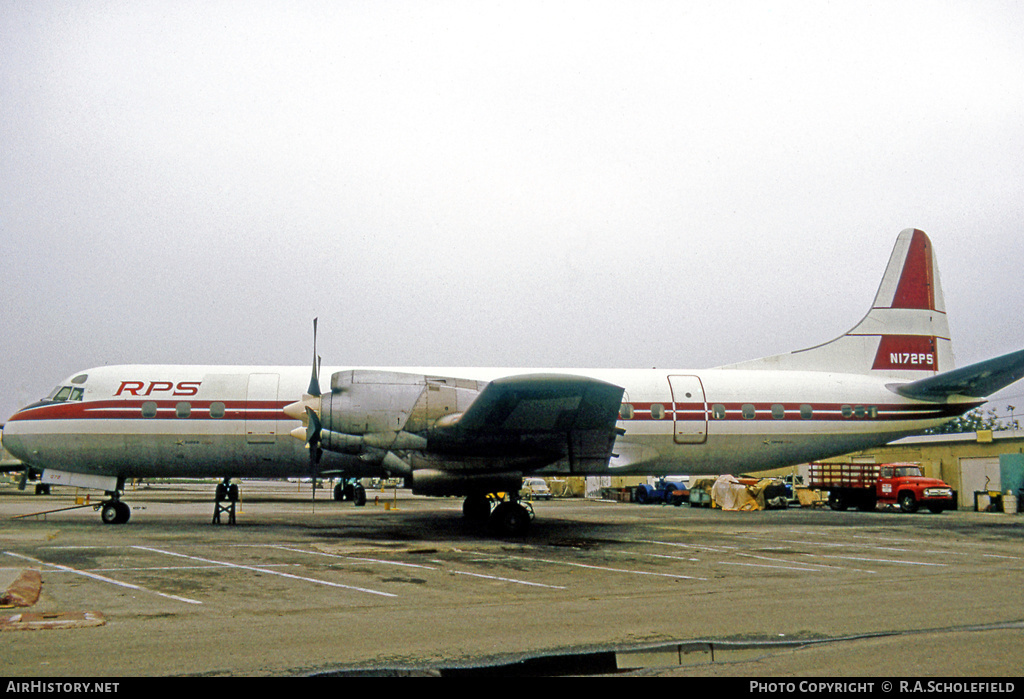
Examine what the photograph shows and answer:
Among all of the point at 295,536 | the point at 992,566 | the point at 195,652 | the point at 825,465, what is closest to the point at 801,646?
the point at 195,652

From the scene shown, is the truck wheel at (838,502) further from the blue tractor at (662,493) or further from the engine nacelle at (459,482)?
the engine nacelle at (459,482)

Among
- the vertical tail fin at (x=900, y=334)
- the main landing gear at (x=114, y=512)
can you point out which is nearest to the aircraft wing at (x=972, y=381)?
the vertical tail fin at (x=900, y=334)

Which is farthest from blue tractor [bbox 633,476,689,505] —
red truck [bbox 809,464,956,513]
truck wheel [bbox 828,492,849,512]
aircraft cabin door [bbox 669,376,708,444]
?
aircraft cabin door [bbox 669,376,708,444]

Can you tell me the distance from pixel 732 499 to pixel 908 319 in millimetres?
10759

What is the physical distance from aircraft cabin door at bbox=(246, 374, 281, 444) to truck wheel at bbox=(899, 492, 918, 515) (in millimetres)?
21009

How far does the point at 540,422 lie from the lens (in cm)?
1378

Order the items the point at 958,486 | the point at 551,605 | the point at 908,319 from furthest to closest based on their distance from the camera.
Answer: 1. the point at 958,486
2. the point at 908,319
3. the point at 551,605

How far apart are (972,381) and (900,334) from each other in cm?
232

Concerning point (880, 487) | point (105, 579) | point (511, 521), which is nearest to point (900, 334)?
point (880, 487)

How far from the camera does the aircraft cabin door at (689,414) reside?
1694 cm

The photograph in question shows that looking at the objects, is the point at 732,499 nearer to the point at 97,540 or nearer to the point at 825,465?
the point at 825,465

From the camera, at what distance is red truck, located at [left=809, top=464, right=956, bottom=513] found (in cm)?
2508

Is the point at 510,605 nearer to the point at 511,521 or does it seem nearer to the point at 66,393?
the point at 511,521

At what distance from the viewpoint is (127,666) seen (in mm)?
5008
